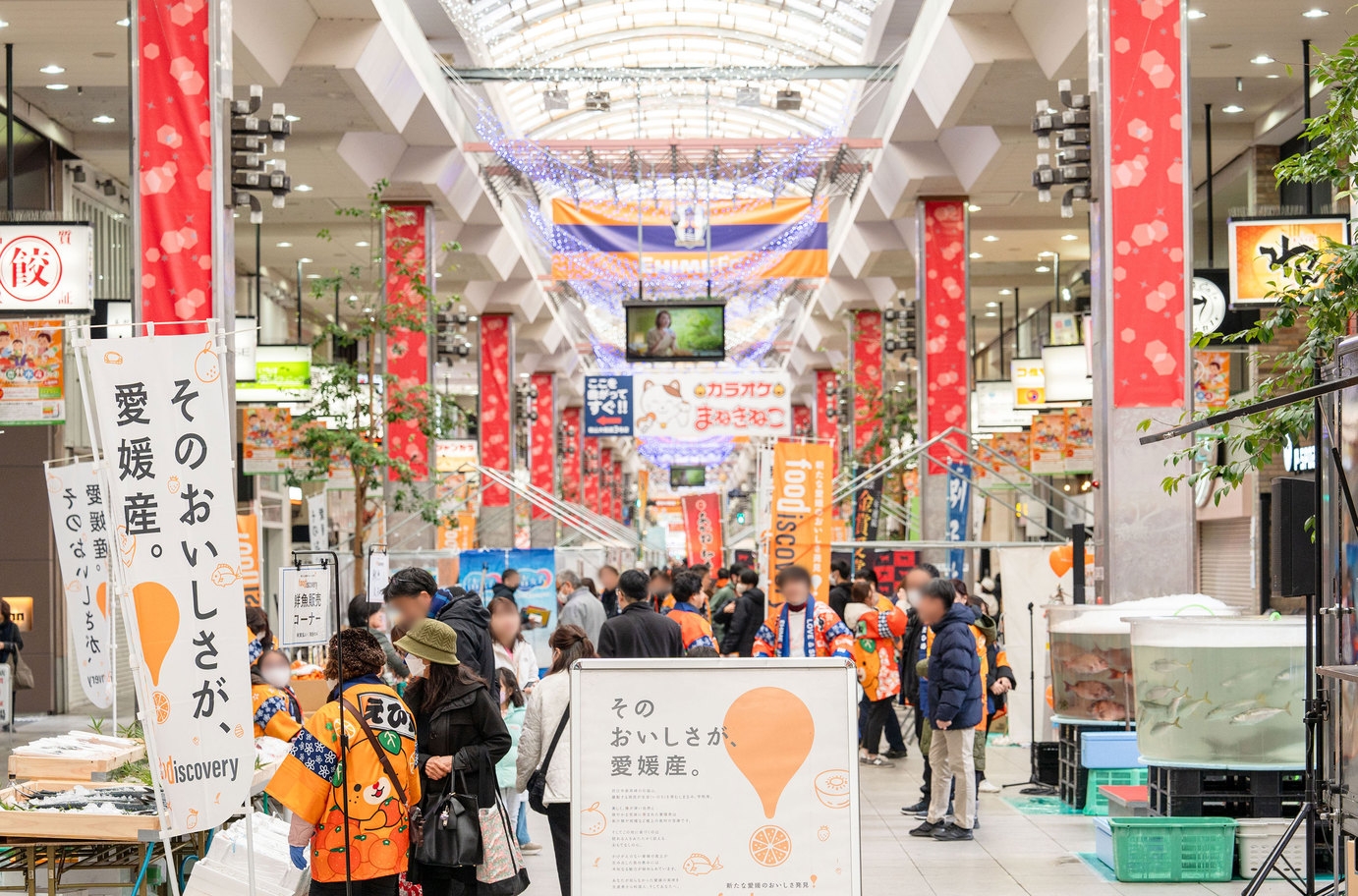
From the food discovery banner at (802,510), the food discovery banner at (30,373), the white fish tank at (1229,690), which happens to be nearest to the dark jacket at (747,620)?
the food discovery banner at (802,510)

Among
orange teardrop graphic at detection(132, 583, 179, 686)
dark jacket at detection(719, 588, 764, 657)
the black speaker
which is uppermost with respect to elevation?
the black speaker

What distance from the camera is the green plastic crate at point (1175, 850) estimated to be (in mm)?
7598

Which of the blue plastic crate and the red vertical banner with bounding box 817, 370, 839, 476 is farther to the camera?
the red vertical banner with bounding box 817, 370, 839, 476

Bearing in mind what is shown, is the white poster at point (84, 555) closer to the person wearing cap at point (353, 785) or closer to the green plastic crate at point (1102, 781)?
the person wearing cap at point (353, 785)

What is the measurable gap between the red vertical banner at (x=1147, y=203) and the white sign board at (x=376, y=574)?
21.5 feet

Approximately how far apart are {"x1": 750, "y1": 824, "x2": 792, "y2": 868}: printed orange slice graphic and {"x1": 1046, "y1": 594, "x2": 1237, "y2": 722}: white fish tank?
5.07 meters

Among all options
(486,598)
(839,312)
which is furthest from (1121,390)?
(839,312)

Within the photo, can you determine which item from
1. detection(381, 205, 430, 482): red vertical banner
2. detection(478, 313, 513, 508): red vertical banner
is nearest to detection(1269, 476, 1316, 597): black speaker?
detection(381, 205, 430, 482): red vertical banner

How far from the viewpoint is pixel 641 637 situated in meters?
8.18

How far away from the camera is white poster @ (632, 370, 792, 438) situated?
20.6 meters

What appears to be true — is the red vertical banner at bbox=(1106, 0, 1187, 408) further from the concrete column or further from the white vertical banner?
the white vertical banner

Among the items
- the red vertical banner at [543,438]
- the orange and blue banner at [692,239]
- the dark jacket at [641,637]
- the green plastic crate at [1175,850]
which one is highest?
the orange and blue banner at [692,239]

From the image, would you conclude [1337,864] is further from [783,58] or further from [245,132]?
[783,58]

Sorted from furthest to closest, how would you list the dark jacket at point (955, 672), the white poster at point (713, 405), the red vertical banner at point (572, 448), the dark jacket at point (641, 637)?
→ the red vertical banner at point (572, 448), the white poster at point (713, 405), the dark jacket at point (955, 672), the dark jacket at point (641, 637)
